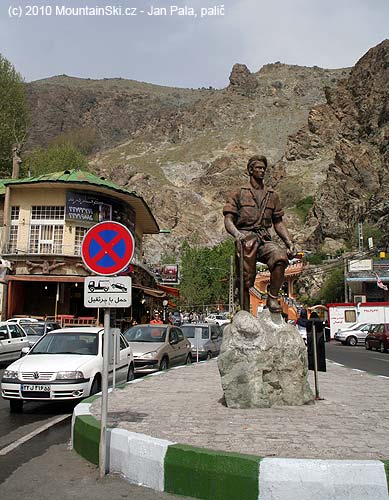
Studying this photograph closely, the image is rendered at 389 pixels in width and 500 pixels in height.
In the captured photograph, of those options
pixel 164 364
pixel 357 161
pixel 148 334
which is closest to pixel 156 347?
pixel 164 364

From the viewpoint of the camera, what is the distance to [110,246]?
532cm

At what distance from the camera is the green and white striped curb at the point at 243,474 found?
409 cm

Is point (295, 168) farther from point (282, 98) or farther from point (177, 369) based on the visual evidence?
point (177, 369)

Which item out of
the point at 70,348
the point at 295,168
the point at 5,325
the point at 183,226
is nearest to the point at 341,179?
the point at 183,226

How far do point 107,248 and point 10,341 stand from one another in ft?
43.2

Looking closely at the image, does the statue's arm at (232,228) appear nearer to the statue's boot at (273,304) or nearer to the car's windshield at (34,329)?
the statue's boot at (273,304)

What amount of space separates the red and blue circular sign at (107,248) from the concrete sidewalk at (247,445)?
1.67 meters

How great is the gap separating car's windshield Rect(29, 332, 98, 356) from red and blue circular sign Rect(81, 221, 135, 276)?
4915 mm

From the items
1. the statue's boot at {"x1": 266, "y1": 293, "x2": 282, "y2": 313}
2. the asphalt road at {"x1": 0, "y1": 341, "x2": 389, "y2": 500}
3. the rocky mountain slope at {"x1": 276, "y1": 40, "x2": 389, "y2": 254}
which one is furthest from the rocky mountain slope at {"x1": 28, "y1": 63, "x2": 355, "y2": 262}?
the asphalt road at {"x1": 0, "y1": 341, "x2": 389, "y2": 500}

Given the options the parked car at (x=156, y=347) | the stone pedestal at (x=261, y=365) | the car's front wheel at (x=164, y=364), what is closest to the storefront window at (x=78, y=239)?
the parked car at (x=156, y=347)

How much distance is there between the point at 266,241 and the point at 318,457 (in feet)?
13.6

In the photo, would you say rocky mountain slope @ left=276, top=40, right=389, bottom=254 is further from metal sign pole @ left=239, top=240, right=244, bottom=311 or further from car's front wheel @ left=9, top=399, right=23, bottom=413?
car's front wheel @ left=9, top=399, right=23, bottom=413

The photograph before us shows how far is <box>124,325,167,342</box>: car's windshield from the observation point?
1445 cm

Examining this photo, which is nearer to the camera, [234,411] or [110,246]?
[110,246]
